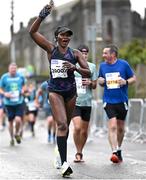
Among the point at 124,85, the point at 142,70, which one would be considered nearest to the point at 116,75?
the point at 124,85

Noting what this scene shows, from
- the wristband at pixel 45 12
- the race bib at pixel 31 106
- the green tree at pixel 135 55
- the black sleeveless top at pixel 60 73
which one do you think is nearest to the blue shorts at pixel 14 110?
the race bib at pixel 31 106

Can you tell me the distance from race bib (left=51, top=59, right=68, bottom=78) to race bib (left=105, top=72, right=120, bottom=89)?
6.27 ft

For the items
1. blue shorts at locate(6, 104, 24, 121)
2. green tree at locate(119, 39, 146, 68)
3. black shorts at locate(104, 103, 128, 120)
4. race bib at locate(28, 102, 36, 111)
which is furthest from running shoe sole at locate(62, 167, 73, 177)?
green tree at locate(119, 39, 146, 68)

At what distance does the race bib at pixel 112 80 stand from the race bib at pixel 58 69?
1.91 metres

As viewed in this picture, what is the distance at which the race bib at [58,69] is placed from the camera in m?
9.14

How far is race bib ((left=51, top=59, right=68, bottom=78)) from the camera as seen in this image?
30.0 feet

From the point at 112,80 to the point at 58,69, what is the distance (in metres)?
2.00

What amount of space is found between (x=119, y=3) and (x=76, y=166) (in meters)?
70.5

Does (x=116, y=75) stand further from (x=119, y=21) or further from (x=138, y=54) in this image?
(x=119, y=21)

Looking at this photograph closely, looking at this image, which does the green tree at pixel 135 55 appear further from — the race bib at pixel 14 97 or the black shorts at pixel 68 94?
the black shorts at pixel 68 94

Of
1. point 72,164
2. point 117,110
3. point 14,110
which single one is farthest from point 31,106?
point 72,164

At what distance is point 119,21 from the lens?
80.8 m

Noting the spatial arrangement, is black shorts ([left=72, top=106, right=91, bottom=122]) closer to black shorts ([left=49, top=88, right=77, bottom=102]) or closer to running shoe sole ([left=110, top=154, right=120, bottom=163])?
running shoe sole ([left=110, top=154, right=120, bottom=163])

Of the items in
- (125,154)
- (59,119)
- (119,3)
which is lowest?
(125,154)
